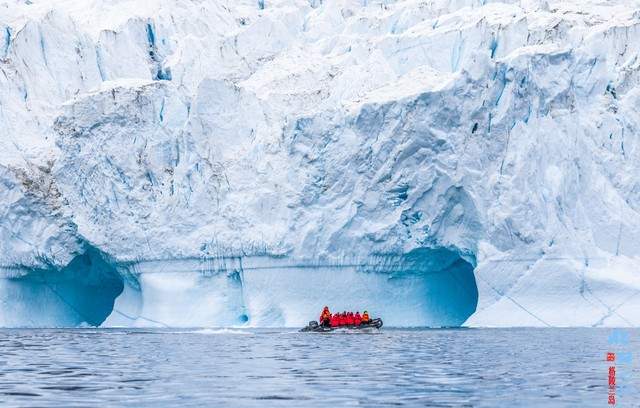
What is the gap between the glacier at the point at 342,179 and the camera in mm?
33875

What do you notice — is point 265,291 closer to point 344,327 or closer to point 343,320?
point 343,320

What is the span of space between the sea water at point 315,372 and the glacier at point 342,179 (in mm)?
7816

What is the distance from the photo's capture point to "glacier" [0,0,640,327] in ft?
111

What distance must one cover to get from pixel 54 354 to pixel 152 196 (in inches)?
668

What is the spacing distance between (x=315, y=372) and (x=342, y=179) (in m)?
19.0

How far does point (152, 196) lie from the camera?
37781 mm

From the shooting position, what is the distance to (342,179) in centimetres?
3503

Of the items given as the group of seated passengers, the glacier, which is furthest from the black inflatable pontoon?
the glacier

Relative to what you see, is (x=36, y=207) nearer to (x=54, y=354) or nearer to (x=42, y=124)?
(x=42, y=124)

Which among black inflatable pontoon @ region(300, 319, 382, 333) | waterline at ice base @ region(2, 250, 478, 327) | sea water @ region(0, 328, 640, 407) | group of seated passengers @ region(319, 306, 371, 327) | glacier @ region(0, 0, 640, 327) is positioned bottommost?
sea water @ region(0, 328, 640, 407)

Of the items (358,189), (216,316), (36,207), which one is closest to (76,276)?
(36,207)

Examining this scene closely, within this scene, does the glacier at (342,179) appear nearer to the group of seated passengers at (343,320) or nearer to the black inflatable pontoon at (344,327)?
the group of seated passengers at (343,320)

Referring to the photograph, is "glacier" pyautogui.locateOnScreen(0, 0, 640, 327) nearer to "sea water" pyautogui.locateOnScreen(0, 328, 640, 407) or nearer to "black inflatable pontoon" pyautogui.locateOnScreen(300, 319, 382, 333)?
"black inflatable pontoon" pyautogui.locateOnScreen(300, 319, 382, 333)

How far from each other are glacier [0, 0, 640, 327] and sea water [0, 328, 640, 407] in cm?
782
